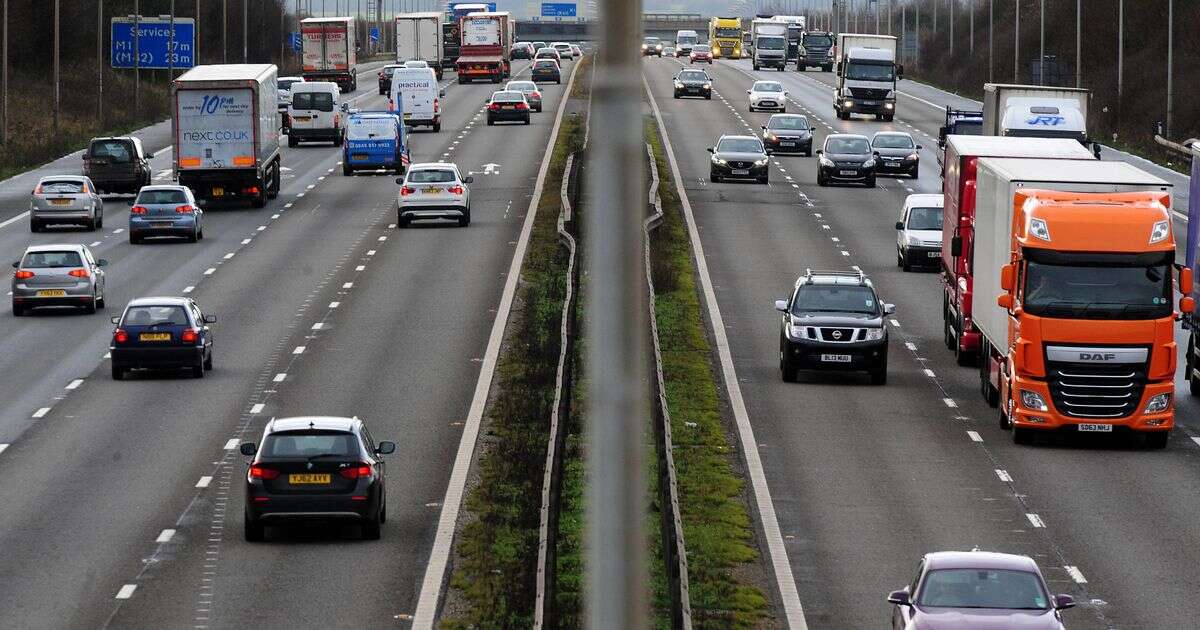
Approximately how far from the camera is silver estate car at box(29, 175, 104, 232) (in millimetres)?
59375

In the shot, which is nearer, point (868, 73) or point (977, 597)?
point (977, 597)

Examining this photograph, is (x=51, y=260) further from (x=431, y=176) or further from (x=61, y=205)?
(x=431, y=176)

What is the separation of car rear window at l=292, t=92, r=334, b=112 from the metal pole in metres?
82.6

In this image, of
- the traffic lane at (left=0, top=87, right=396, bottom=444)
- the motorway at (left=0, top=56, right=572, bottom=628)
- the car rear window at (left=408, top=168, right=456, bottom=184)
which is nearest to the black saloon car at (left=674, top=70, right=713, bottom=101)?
the traffic lane at (left=0, top=87, right=396, bottom=444)

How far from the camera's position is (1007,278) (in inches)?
1179

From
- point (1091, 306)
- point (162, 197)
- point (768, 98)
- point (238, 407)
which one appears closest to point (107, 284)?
point (162, 197)

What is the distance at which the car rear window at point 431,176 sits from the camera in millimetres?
59031

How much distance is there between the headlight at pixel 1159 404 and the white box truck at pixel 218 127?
37.4 m

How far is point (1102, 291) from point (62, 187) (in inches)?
1494

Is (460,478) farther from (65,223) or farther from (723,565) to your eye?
(65,223)

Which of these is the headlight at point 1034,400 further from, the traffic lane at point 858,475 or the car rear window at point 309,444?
the car rear window at point 309,444

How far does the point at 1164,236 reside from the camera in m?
29.2

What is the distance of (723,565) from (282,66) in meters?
138

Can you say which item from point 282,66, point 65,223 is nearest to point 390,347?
point 65,223
